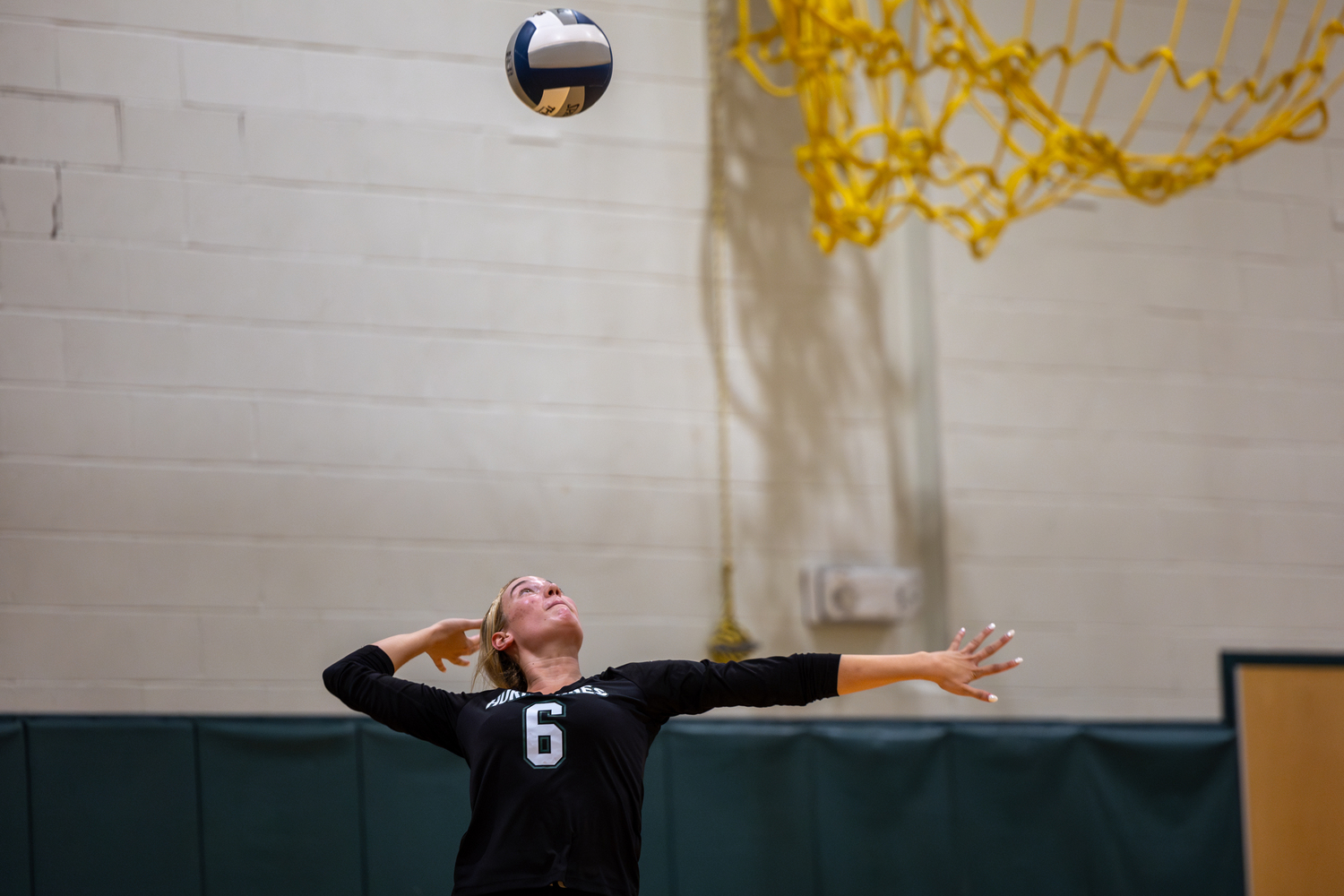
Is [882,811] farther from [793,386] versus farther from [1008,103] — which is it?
[1008,103]

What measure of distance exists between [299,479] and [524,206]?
1462 millimetres

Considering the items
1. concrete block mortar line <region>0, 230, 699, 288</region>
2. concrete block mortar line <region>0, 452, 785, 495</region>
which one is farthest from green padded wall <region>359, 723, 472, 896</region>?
concrete block mortar line <region>0, 230, 699, 288</region>

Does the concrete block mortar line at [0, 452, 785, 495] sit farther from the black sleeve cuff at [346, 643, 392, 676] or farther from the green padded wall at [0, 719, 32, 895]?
the black sleeve cuff at [346, 643, 392, 676]

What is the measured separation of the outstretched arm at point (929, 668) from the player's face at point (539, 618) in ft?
2.36

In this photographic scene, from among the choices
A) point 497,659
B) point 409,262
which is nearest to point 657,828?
point 497,659

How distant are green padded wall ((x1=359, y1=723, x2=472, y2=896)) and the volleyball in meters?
2.42

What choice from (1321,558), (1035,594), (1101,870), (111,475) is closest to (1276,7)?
(1321,558)

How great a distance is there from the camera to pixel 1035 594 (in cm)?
582

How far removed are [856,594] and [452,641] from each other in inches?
93.3

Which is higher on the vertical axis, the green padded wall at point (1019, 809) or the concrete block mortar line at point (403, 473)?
the concrete block mortar line at point (403, 473)

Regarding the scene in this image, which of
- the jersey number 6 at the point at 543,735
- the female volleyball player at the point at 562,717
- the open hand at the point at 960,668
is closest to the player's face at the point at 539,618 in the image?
the female volleyball player at the point at 562,717

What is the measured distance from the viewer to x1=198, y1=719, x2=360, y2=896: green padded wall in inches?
188

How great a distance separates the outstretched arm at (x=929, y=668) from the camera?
3.16 metres

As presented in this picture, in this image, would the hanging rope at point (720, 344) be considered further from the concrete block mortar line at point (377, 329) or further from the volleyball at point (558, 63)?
the volleyball at point (558, 63)
